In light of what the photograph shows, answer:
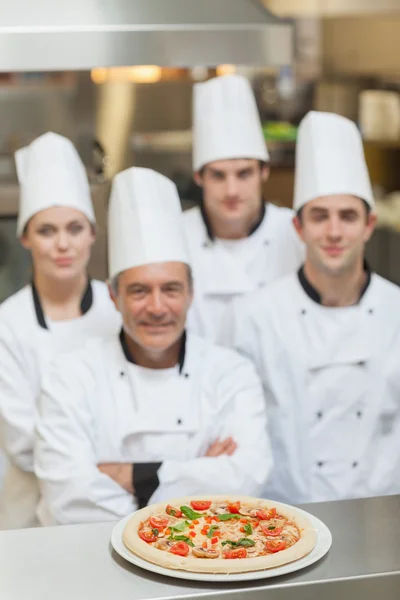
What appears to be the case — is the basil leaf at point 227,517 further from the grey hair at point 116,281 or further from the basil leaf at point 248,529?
the grey hair at point 116,281

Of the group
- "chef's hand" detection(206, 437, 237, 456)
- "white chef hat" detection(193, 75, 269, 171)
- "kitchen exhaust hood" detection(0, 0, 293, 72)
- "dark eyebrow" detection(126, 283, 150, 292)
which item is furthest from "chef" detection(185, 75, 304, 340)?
"kitchen exhaust hood" detection(0, 0, 293, 72)

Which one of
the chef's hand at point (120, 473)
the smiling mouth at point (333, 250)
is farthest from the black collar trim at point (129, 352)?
the smiling mouth at point (333, 250)

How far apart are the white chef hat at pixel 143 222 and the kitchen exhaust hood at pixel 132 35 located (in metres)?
0.61

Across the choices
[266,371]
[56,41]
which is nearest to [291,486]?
[266,371]

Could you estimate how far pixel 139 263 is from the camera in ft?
7.89

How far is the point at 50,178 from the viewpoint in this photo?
2.49m

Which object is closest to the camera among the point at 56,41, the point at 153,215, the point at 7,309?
the point at 56,41

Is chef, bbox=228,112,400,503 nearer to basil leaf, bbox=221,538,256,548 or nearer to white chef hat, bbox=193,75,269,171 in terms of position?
white chef hat, bbox=193,75,269,171

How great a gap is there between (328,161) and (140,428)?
84 centimetres

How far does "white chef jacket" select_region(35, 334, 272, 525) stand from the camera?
92.7 inches

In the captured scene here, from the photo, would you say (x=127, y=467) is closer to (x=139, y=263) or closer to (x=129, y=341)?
(x=129, y=341)

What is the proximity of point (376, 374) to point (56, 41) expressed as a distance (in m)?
1.30

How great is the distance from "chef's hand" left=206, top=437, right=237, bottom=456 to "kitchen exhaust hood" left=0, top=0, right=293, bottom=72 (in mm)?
951

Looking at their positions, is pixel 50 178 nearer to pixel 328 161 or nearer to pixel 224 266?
pixel 224 266
